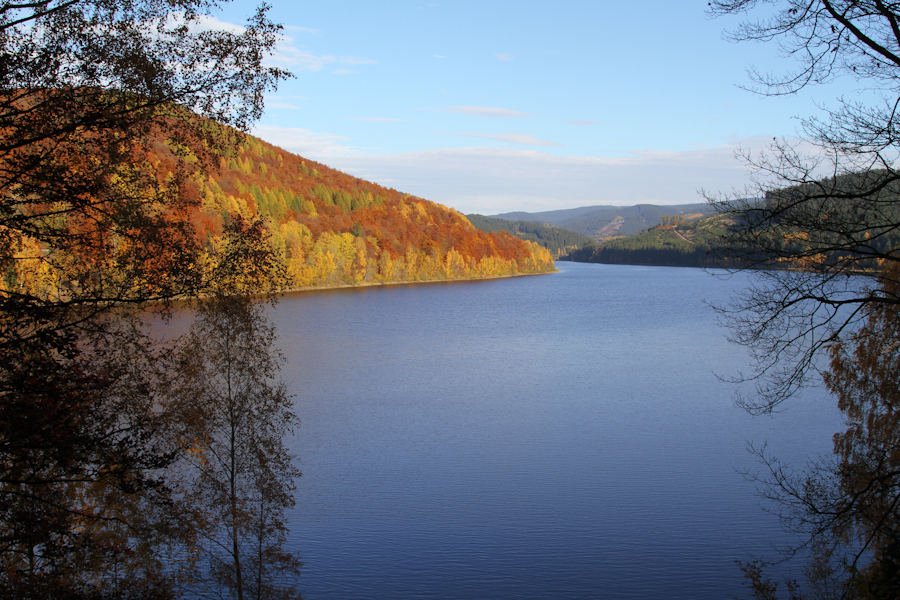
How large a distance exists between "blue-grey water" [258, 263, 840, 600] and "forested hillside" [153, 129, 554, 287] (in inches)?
1385

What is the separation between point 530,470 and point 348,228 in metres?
86.0

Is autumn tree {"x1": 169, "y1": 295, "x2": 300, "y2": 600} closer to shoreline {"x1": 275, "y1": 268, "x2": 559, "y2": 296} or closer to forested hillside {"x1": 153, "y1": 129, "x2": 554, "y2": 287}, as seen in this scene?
forested hillside {"x1": 153, "y1": 129, "x2": 554, "y2": 287}

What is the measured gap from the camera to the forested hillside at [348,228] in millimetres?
80500

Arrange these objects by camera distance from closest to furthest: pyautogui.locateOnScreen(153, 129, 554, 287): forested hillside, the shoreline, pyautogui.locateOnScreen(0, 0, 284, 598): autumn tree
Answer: pyautogui.locateOnScreen(0, 0, 284, 598): autumn tree
the shoreline
pyautogui.locateOnScreen(153, 129, 554, 287): forested hillside

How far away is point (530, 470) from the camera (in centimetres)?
1662

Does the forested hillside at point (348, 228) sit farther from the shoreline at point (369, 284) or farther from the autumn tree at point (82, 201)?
the autumn tree at point (82, 201)

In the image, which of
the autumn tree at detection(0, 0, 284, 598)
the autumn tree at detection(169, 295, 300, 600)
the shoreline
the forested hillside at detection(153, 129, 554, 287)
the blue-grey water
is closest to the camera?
the autumn tree at detection(0, 0, 284, 598)

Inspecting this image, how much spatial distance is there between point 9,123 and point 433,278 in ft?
349

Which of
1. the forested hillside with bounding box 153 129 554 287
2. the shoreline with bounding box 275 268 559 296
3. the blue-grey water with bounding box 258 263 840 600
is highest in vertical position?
the forested hillside with bounding box 153 129 554 287

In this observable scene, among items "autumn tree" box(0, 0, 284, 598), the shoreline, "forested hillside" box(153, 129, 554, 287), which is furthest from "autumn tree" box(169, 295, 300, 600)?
the shoreline

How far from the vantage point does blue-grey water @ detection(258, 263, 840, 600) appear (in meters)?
11.9

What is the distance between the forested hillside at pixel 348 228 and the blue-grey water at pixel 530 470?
115 feet

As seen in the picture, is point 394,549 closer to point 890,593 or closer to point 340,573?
point 340,573

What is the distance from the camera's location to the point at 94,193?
6.02 meters
